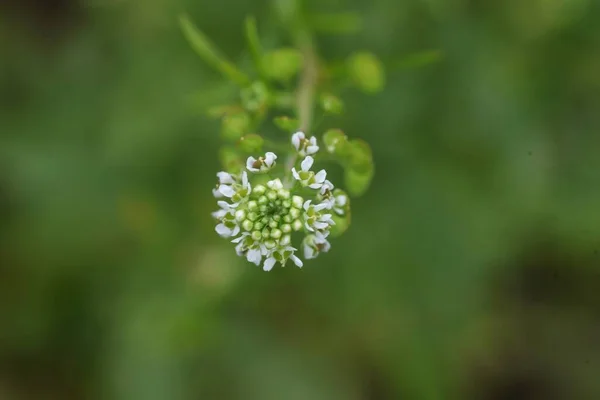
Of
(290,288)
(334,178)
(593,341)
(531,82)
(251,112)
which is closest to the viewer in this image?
(251,112)

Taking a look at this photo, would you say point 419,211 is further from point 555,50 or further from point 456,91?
point 555,50

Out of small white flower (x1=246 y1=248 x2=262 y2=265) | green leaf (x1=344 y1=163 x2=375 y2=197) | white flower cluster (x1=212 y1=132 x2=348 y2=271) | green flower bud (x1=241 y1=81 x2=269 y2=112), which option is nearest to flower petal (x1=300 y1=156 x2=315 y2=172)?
white flower cluster (x1=212 y1=132 x2=348 y2=271)

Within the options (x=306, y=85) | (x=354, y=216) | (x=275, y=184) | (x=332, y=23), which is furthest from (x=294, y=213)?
(x=354, y=216)

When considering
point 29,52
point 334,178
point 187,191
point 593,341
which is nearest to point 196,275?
point 187,191

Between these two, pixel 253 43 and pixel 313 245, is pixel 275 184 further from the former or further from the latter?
pixel 253 43

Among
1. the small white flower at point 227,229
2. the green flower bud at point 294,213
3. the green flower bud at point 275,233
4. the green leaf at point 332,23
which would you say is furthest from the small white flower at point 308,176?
the green leaf at point 332,23
